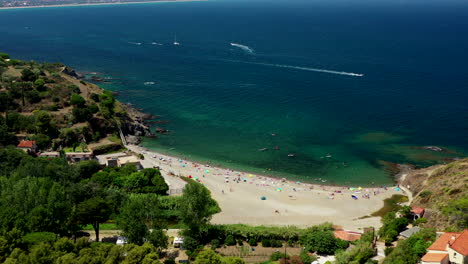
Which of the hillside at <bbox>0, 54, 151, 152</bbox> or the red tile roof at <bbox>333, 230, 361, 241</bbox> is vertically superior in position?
the hillside at <bbox>0, 54, 151, 152</bbox>

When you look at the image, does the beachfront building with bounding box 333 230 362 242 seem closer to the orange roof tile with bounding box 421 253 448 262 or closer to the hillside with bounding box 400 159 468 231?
the hillside with bounding box 400 159 468 231

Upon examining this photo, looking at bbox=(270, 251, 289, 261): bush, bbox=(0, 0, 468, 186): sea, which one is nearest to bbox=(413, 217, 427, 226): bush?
bbox=(270, 251, 289, 261): bush

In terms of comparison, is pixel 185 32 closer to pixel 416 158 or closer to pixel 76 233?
pixel 416 158

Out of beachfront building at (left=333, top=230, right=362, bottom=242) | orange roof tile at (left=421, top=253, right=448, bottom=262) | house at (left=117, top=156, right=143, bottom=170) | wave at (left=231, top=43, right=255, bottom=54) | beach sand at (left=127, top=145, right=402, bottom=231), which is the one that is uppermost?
wave at (left=231, top=43, right=255, bottom=54)

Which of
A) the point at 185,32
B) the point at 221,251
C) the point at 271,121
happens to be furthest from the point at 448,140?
the point at 185,32

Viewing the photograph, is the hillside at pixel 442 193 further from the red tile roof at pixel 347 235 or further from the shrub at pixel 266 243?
the shrub at pixel 266 243

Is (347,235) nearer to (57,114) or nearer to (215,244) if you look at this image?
(215,244)

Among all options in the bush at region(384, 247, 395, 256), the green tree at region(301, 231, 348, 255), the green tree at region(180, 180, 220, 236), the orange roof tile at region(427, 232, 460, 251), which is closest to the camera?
the orange roof tile at region(427, 232, 460, 251)

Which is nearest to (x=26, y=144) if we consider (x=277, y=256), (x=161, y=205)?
(x=161, y=205)
